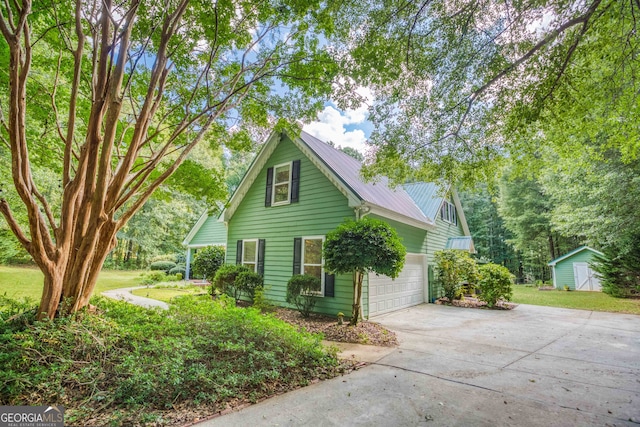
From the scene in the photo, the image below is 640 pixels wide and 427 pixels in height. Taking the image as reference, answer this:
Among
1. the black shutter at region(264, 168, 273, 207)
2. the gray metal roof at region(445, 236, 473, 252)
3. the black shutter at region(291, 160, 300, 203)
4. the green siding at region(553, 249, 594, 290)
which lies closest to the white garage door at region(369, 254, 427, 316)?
the gray metal roof at region(445, 236, 473, 252)

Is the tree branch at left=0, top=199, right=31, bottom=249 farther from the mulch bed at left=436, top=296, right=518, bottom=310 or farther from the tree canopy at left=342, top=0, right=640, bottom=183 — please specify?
the mulch bed at left=436, top=296, right=518, bottom=310

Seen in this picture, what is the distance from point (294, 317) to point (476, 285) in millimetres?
7846

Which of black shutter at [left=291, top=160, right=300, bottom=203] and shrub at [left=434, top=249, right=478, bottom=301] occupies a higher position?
black shutter at [left=291, top=160, right=300, bottom=203]

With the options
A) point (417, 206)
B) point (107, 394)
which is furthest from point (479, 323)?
point (107, 394)

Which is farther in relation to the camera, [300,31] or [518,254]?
[518,254]

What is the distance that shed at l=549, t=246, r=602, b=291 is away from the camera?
18.1 m

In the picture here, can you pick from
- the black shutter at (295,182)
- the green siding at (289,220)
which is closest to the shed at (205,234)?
the green siding at (289,220)

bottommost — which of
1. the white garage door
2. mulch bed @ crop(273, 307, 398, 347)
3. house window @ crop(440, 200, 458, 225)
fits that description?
mulch bed @ crop(273, 307, 398, 347)

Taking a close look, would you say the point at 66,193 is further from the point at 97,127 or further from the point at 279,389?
the point at 279,389

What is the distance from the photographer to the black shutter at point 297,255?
898 centimetres

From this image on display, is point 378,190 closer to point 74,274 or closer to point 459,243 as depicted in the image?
point 459,243

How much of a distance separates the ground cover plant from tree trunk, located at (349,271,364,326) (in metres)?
2.32

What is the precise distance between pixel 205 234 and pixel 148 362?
15596 mm

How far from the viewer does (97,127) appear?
13.5 feet
